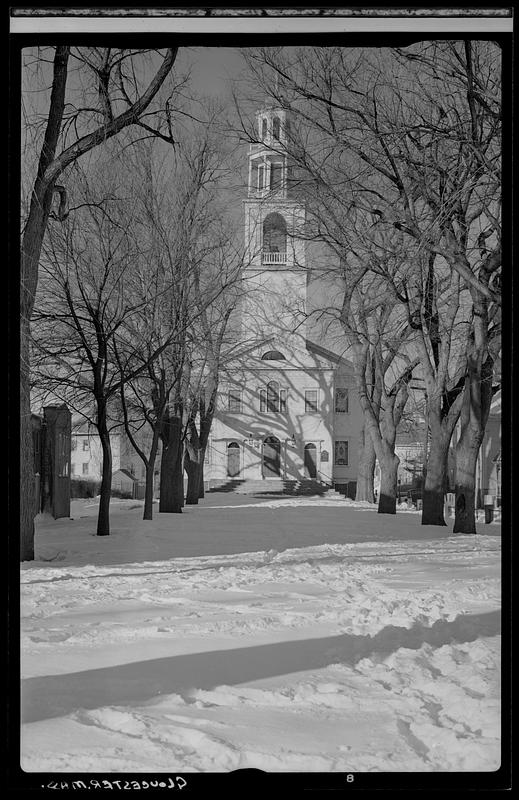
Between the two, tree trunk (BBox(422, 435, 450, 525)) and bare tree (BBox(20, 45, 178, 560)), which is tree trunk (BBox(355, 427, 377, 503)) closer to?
tree trunk (BBox(422, 435, 450, 525))

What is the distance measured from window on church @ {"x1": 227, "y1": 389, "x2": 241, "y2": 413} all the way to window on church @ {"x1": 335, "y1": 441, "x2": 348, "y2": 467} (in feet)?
3.24

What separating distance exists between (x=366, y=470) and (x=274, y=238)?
2980 millimetres

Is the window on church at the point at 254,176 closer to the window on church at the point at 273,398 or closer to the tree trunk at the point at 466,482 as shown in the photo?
the window on church at the point at 273,398

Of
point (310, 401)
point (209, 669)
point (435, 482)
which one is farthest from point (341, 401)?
point (209, 669)

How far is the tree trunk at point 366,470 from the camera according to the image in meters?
7.80

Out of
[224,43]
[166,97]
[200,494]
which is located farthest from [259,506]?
[224,43]

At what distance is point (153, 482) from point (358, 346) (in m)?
2.62

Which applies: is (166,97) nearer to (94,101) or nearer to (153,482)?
(94,101)

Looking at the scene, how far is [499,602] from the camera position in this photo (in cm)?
296

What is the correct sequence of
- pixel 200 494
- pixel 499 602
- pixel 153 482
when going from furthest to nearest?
pixel 153 482
pixel 200 494
pixel 499 602

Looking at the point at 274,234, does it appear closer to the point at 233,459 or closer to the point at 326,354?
the point at 233,459

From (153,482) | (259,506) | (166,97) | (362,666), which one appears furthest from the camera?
(153,482)

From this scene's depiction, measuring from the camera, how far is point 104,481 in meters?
7.70
